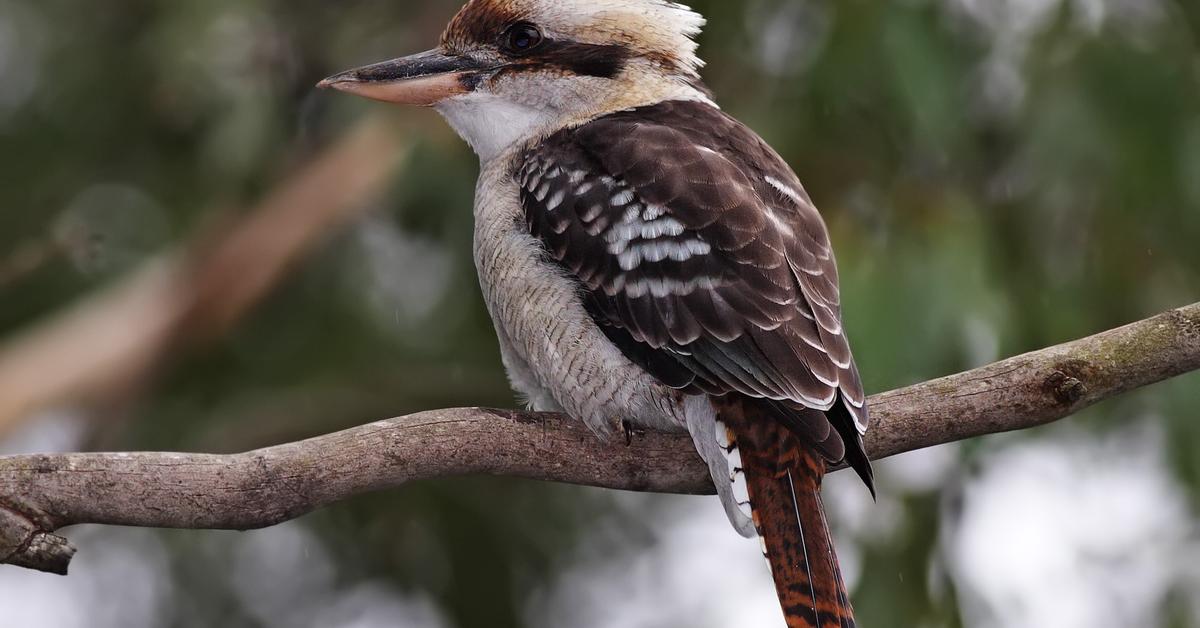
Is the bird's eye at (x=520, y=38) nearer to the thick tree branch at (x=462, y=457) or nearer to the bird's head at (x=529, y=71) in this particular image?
the bird's head at (x=529, y=71)

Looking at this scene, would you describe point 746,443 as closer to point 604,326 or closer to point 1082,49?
point 604,326

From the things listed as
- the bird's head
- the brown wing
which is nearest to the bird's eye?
the bird's head

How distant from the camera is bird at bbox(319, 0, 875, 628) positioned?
2.46 m

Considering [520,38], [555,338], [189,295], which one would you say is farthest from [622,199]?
[189,295]

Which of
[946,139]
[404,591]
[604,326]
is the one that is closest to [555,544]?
[404,591]

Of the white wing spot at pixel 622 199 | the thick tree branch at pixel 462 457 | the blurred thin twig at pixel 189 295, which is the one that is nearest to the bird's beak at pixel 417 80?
the white wing spot at pixel 622 199

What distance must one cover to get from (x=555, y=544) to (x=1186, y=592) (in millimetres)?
2031

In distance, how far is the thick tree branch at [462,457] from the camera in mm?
2270

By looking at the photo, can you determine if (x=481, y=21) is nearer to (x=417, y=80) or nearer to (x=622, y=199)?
(x=417, y=80)

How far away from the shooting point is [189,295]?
16.8 ft

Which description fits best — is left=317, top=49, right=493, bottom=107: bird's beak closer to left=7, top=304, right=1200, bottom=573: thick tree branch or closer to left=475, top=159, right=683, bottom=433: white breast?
left=475, top=159, right=683, bottom=433: white breast

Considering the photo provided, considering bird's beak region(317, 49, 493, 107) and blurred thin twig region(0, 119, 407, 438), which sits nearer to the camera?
bird's beak region(317, 49, 493, 107)

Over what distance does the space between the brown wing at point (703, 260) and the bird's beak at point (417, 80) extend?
338 millimetres

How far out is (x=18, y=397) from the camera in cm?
489
